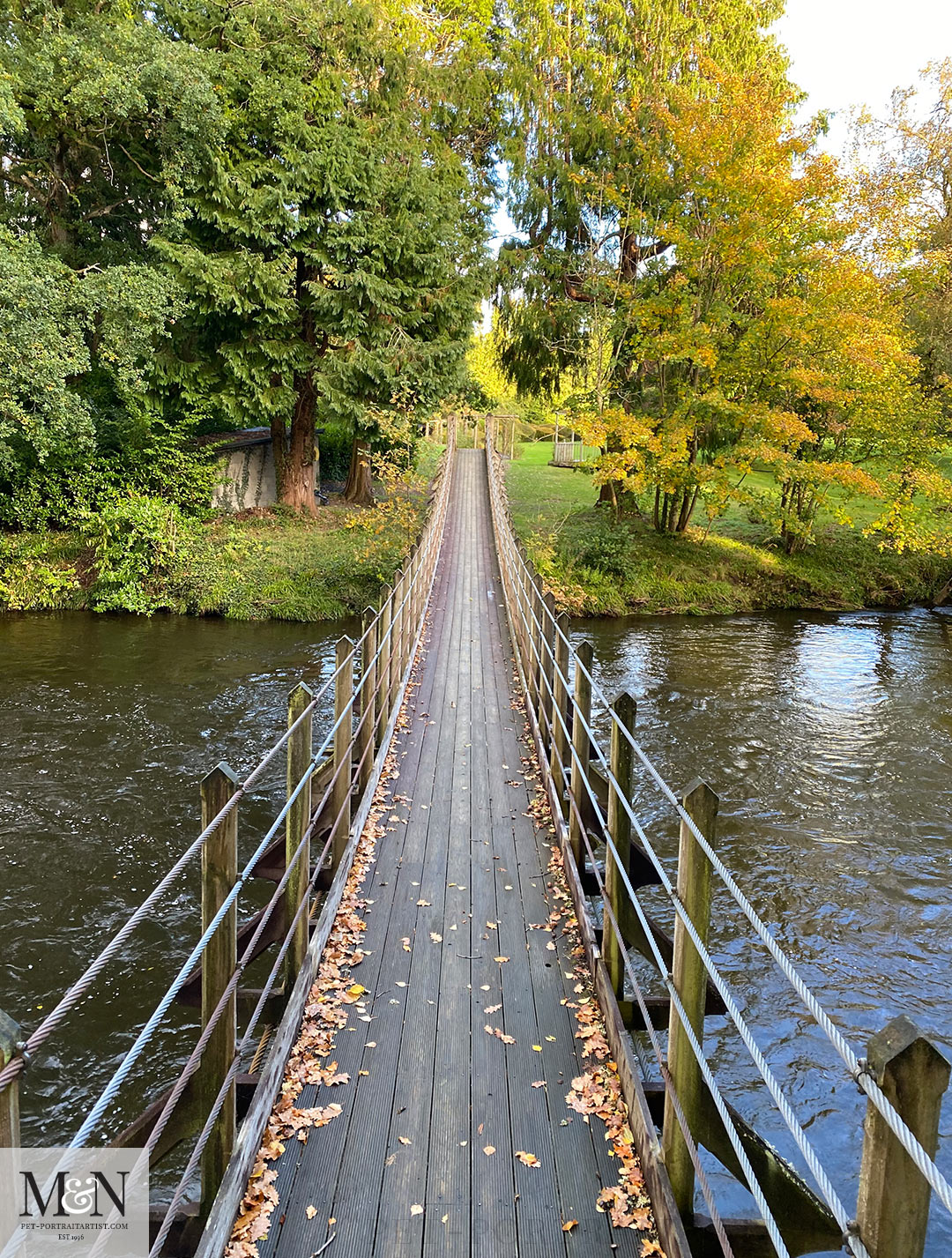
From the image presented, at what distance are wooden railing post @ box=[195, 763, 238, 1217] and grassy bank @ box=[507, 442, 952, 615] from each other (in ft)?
50.7

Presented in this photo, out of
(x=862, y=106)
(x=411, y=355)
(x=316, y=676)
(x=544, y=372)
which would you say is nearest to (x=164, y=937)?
(x=316, y=676)

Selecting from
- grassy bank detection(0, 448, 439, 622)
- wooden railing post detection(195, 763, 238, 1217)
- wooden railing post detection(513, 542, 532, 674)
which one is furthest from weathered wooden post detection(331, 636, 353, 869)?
grassy bank detection(0, 448, 439, 622)

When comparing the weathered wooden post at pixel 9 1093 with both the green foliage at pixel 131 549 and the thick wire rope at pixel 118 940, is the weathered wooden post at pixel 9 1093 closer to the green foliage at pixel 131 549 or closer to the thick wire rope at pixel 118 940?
the thick wire rope at pixel 118 940

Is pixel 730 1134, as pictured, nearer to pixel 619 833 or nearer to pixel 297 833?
pixel 619 833

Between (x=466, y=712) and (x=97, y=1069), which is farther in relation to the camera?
(x=466, y=712)

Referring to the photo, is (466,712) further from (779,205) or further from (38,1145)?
(779,205)

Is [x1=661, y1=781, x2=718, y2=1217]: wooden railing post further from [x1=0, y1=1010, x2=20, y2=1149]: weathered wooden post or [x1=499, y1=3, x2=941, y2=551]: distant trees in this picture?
[x1=499, y1=3, x2=941, y2=551]: distant trees

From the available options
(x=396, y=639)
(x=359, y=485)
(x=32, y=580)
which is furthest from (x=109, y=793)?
(x=359, y=485)

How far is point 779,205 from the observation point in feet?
54.9

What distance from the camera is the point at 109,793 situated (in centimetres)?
959

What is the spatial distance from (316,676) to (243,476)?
1054 centimetres

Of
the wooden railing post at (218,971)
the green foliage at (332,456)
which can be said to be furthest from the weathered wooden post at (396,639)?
the green foliage at (332,456)

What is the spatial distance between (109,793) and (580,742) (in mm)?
6412

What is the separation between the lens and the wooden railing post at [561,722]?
612cm
